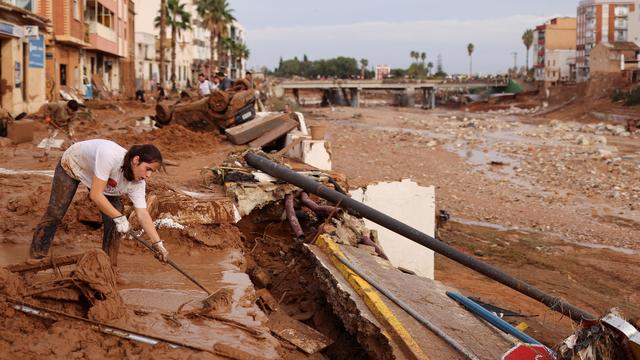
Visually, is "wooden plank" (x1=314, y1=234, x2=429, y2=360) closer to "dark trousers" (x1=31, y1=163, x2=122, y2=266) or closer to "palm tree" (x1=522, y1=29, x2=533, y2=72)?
"dark trousers" (x1=31, y1=163, x2=122, y2=266)

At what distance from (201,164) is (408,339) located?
7503mm

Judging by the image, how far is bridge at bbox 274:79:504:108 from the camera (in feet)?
283

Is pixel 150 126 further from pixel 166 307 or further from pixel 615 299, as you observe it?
pixel 166 307

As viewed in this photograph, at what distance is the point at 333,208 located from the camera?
8.54m

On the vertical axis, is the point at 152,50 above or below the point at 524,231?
above

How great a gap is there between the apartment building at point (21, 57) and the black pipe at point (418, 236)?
14674 mm

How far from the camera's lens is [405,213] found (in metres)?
11.3

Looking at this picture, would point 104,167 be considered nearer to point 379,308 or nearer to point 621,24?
point 379,308

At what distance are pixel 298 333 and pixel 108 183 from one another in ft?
6.25

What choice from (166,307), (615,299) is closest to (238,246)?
(166,307)

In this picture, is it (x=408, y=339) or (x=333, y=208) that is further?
(x=333, y=208)

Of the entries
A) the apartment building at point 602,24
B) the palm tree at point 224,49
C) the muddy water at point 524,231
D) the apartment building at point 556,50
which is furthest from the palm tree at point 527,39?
the muddy water at point 524,231

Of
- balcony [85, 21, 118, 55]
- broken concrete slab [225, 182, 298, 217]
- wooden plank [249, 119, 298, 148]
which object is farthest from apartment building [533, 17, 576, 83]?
broken concrete slab [225, 182, 298, 217]

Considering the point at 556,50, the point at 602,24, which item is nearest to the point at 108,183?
the point at 602,24
